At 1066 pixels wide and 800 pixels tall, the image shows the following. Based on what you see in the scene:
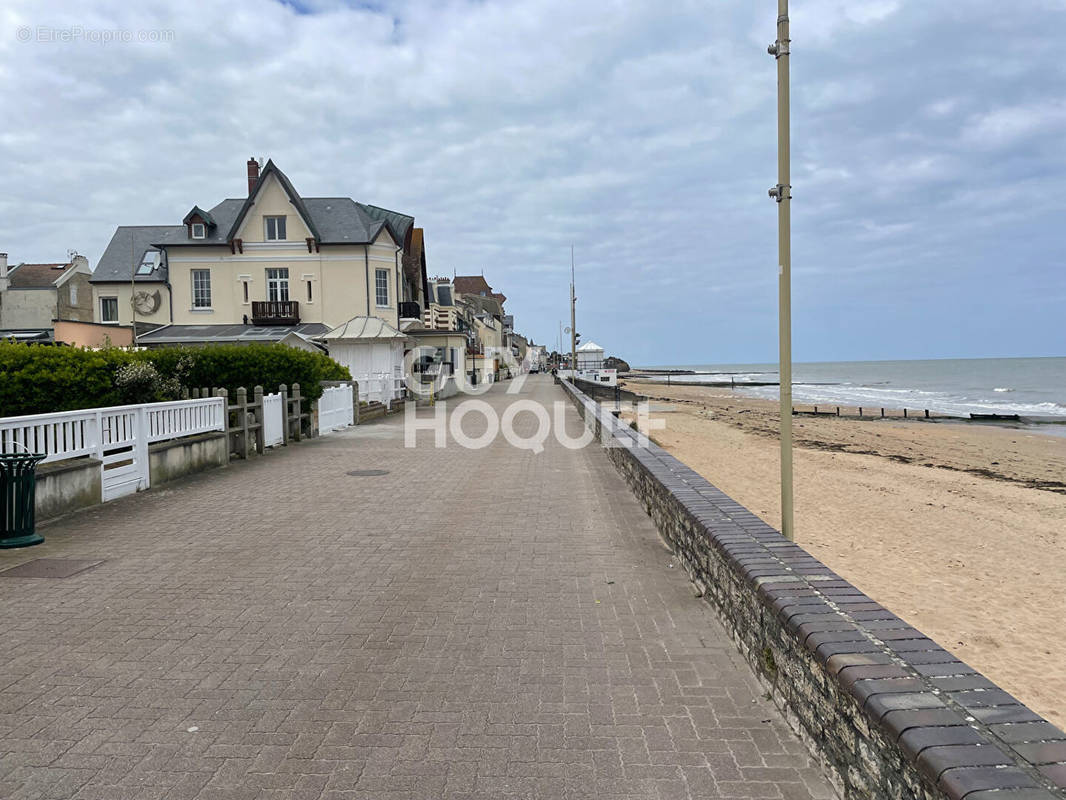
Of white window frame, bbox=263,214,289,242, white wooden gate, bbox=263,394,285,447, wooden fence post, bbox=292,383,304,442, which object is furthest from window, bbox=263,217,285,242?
white wooden gate, bbox=263,394,285,447

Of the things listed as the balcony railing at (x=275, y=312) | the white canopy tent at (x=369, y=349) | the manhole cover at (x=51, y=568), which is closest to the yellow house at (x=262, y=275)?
the balcony railing at (x=275, y=312)

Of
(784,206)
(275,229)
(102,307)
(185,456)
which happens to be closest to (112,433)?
(185,456)

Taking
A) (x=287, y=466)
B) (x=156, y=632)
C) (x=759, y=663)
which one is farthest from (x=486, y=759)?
(x=287, y=466)

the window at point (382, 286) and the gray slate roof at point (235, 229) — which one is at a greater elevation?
the gray slate roof at point (235, 229)

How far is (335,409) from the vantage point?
68.1 ft

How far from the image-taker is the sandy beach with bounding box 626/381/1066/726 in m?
6.27

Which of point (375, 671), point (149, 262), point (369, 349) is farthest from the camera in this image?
point (149, 262)

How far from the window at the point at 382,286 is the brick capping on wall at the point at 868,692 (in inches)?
1329

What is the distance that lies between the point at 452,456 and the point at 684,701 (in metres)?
11.2

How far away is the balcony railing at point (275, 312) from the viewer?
3594 centimetres

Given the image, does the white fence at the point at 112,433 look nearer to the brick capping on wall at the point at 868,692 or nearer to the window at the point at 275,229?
the brick capping on wall at the point at 868,692

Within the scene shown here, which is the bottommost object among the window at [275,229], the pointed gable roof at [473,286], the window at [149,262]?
the window at [149,262]

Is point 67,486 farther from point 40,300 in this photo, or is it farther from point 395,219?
point 40,300

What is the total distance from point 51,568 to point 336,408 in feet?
47.7
